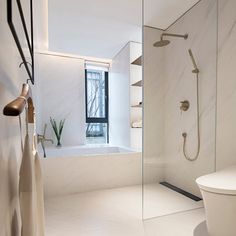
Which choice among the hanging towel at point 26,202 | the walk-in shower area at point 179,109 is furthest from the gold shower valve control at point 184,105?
the hanging towel at point 26,202

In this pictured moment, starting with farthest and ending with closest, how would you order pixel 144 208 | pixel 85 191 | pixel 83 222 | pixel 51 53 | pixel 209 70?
pixel 51 53 → pixel 85 191 → pixel 209 70 → pixel 144 208 → pixel 83 222

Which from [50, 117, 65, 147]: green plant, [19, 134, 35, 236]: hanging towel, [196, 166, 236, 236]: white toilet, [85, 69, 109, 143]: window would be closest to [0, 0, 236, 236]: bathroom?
[196, 166, 236, 236]: white toilet

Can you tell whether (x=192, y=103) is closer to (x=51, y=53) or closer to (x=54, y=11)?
(x=54, y=11)

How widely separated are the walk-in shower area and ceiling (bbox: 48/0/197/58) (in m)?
0.19

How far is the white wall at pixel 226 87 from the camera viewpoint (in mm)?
1858

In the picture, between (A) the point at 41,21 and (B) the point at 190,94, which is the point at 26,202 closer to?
(B) the point at 190,94

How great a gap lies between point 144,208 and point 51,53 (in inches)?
124

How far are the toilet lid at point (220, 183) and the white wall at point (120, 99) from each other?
1.92 m

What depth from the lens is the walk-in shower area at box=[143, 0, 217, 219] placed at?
214 cm

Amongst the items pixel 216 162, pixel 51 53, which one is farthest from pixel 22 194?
pixel 51 53

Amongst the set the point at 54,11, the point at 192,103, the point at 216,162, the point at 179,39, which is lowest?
the point at 216,162

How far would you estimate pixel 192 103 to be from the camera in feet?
7.70

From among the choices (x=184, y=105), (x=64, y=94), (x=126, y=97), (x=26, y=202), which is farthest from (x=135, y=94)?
(x=26, y=202)

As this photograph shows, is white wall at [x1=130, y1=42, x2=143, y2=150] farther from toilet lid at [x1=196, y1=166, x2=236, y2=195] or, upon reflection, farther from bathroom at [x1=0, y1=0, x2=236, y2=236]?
toilet lid at [x1=196, y1=166, x2=236, y2=195]
